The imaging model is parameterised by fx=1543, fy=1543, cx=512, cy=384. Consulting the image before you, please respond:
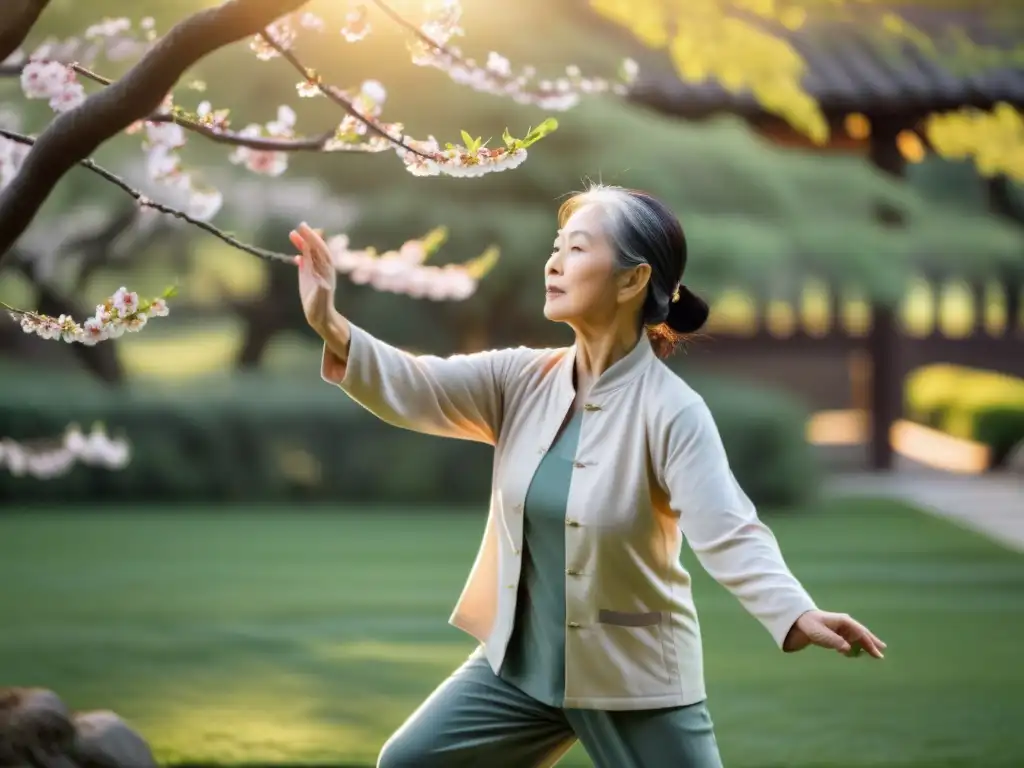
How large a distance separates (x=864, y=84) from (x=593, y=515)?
11.2 metres

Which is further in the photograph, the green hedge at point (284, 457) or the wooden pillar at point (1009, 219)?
the wooden pillar at point (1009, 219)

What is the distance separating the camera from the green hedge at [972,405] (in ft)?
45.9

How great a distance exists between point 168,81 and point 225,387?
31.3 feet

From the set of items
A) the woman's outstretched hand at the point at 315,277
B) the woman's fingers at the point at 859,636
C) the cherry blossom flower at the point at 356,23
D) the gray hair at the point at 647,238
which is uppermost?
the cherry blossom flower at the point at 356,23

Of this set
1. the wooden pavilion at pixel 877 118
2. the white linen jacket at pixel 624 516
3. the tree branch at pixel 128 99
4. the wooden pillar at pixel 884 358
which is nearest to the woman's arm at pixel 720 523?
the white linen jacket at pixel 624 516

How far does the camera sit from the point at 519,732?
288 centimetres

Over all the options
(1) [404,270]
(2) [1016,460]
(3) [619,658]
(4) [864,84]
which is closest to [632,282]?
(3) [619,658]

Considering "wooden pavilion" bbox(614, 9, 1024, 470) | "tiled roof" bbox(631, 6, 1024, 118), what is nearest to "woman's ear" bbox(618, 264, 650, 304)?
"tiled roof" bbox(631, 6, 1024, 118)

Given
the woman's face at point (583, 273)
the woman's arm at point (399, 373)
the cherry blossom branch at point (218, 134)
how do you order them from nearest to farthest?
the woman's arm at point (399, 373), the woman's face at point (583, 273), the cherry blossom branch at point (218, 134)

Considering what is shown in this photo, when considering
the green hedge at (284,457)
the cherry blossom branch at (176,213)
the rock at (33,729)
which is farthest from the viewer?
the green hedge at (284,457)

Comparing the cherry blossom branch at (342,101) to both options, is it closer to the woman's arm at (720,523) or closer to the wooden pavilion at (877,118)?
the woman's arm at (720,523)

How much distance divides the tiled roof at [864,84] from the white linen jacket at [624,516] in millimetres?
10355

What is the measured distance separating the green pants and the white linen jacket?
0.04 meters

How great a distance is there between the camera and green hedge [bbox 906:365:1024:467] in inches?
551
